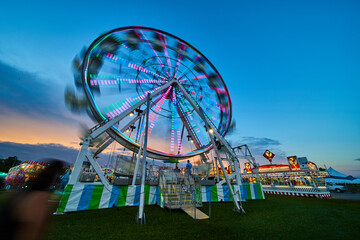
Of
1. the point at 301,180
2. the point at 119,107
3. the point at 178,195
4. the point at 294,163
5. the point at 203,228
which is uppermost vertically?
the point at 119,107

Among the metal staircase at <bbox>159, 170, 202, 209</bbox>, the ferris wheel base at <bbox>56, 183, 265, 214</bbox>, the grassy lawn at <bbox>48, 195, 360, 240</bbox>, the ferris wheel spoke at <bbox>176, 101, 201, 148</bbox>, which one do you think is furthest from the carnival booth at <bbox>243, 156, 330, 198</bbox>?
the ferris wheel base at <bbox>56, 183, 265, 214</bbox>

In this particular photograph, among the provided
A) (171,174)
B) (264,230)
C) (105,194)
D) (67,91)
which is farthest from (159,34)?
(264,230)

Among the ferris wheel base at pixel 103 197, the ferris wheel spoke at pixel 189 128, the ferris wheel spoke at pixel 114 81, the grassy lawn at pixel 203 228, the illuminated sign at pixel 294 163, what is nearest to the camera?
the grassy lawn at pixel 203 228

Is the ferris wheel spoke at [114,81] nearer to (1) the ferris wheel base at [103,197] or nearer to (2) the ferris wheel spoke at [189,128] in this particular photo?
(2) the ferris wheel spoke at [189,128]

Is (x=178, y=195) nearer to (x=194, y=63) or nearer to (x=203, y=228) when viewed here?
(x=203, y=228)

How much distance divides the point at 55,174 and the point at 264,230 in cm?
598

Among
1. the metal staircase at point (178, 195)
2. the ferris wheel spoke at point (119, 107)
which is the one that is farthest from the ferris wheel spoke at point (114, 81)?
the metal staircase at point (178, 195)

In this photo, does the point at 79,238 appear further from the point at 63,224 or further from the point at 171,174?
the point at 171,174

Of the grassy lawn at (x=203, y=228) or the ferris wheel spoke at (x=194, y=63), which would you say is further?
the ferris wheel spoke at (x=194, y=63)

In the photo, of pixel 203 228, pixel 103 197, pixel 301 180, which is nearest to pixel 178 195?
pixel 203 228

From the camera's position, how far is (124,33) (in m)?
9.91

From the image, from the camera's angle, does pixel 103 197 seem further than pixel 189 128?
No

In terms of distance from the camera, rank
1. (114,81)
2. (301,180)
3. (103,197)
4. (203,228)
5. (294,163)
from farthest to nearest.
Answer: (301,180) < (294,163) < (114,81) < (103,197) < (203,228)

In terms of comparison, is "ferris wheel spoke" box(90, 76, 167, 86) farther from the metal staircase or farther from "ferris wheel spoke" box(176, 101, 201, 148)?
the metal staircase
